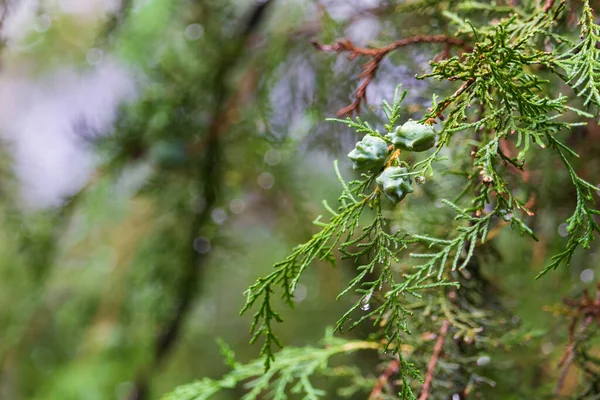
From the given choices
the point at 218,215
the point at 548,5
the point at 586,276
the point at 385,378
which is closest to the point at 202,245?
the point at 218,215

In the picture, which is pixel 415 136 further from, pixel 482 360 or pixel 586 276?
pixel 586 276

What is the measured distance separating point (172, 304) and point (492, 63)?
3.32 feet

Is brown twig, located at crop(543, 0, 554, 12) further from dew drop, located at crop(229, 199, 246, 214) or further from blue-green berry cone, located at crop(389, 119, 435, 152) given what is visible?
dew drop, located at crop(229, 199, 246, 214)

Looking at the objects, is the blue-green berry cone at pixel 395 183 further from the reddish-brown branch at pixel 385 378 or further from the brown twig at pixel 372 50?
the reddish-brown branch at pixel 385 378

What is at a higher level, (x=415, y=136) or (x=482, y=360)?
(x=415, y=136)

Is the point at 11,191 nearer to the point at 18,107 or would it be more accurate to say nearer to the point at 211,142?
the point at 211,142

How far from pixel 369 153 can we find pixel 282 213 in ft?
3.23

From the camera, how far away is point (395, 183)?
428 millimetres

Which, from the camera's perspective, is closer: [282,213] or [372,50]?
[372,50]

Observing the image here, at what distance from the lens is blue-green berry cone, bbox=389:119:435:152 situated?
419 millimetres

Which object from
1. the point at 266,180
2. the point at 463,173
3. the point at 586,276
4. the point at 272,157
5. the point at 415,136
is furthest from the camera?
the point at 266,180

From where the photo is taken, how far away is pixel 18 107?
2449 millimetres

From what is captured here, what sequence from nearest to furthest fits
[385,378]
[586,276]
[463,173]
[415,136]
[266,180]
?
[415,136] < [463,173] < [385,378] < [586,276] < [266,180]

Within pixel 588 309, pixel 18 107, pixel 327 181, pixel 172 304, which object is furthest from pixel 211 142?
pixel 18 107
